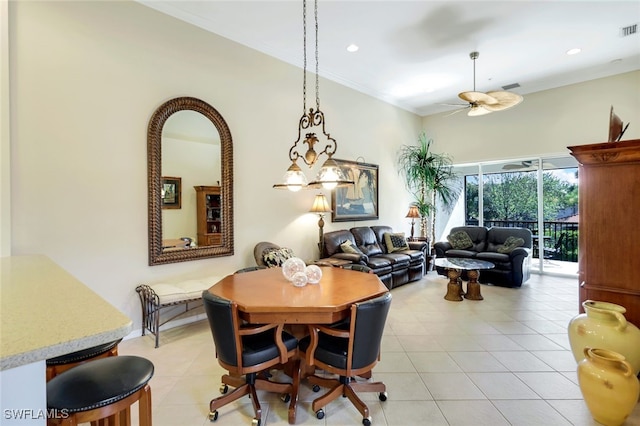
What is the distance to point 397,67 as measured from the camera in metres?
5.30

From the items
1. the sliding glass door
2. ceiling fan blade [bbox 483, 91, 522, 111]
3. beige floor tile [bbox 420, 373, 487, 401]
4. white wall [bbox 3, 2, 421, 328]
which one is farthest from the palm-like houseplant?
beige floor tile [bbox 420, 373, 487, 401]

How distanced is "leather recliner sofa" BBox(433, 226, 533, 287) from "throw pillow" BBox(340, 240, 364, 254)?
1.48 m

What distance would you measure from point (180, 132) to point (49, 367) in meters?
2.80

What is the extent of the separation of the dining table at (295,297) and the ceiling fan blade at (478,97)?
2897 millimetres

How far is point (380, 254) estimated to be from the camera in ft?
18.8

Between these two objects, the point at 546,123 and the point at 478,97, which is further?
the point at 546,123

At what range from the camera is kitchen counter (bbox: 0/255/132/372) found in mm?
789

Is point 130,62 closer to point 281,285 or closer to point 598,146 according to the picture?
point 281,285

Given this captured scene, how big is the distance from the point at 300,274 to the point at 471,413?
1.55 metres

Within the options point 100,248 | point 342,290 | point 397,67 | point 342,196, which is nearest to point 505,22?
point 397,67

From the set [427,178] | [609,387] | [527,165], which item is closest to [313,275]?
[609,387]

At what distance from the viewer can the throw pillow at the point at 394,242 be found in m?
5.96

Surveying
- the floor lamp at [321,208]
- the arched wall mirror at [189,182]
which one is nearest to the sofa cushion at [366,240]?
the floor lamp at [321,208]

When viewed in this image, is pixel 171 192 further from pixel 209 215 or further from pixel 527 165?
pixel 527 165
